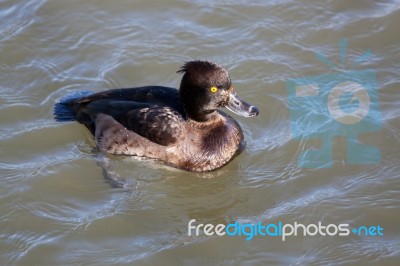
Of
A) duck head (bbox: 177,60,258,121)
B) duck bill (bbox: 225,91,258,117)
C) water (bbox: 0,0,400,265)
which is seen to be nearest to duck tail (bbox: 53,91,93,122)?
water (bbox: 0,0,400,265)

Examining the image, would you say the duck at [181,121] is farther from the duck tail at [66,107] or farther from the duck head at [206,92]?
the duck tail at [66,107]

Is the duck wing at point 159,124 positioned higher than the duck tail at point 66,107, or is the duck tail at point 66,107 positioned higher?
the duck tail at point 66,107

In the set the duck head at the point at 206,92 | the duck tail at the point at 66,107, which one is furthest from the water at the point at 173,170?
the duck head at the point at 206,92

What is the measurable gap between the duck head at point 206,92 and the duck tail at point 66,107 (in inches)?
52.5

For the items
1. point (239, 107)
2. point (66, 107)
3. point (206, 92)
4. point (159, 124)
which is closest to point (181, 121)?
point (159, 124)

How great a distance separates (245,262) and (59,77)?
150 inches

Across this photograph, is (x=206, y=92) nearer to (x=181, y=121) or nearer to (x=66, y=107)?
(x=181, y=121)

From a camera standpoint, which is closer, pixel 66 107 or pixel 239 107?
pixel 239 107

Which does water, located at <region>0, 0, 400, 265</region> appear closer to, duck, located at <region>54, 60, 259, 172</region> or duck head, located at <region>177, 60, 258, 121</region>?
duck, located at <region>54, 60, 259, 172</region>

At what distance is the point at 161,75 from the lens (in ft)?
29.7

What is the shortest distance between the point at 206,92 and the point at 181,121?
0.44 metres

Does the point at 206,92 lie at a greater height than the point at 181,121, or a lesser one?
greater

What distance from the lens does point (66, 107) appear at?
8383 millimetres

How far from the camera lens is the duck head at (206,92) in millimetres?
7562
